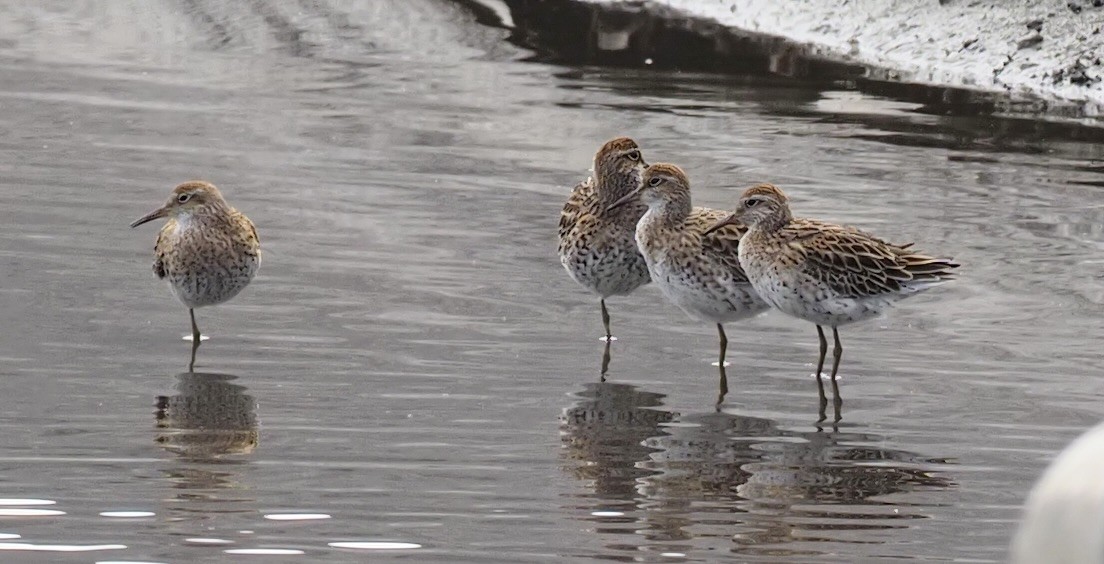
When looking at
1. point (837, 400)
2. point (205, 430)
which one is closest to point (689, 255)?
point (837, 400)

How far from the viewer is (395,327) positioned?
31.3ft

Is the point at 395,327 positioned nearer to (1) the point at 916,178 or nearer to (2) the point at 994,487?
(2) the point at 994,487

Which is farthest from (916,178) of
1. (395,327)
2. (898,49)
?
(395,327)

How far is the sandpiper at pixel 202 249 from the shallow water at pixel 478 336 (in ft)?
0.70

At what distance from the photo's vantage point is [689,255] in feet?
30.7

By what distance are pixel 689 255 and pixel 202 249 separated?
2538 mm

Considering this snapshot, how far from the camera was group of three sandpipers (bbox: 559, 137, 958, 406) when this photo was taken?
895cm

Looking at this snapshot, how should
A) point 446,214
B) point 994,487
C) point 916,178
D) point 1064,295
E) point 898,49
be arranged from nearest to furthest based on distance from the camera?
point 994,487
point 1064,295
point 446,214
point 916,178
point 898,49

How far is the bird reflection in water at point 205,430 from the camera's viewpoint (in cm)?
699

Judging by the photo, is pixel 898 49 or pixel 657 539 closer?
pixel 657 539

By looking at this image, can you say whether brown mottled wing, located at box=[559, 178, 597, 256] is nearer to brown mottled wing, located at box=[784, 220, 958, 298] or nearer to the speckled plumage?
the speckled plumage

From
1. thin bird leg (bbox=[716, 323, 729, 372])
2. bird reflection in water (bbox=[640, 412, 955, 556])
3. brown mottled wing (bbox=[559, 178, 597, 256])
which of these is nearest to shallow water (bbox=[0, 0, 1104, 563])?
bird reflection in water (bbox=[640, 412, 955, 556])

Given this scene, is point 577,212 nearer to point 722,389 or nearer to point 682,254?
point 682,254

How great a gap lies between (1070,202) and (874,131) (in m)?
2.23
